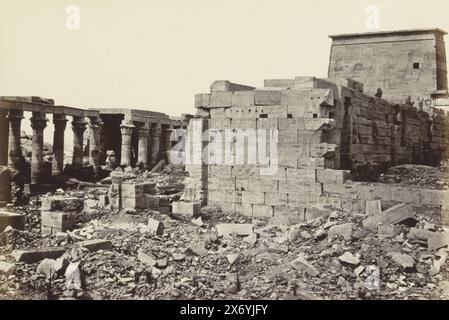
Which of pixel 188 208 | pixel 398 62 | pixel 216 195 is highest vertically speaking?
pixel 398 62

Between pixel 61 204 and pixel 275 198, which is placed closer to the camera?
pixel 61 204

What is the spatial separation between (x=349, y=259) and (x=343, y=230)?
1039mm

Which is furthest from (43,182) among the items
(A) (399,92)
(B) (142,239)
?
(A) (399,92)

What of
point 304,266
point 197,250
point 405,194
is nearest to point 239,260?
point 197,250

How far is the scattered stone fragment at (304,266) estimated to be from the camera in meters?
7.78

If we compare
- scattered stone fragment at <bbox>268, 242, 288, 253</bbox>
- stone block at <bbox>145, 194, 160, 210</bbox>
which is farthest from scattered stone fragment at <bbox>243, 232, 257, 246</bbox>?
stone block at <bbox>145, 194, 160, 210</bbox>

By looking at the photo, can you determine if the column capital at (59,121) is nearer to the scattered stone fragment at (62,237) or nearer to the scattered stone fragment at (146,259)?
the scattered stone fragment at (62,237)

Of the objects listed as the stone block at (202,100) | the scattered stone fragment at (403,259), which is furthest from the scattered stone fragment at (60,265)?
the stone block at (202,100)

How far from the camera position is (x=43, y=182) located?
1838cm

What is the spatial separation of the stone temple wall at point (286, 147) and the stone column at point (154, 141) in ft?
41.3

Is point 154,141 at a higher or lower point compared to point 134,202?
higher

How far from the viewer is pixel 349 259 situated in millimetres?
8039

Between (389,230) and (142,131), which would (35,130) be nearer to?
(142,131)
